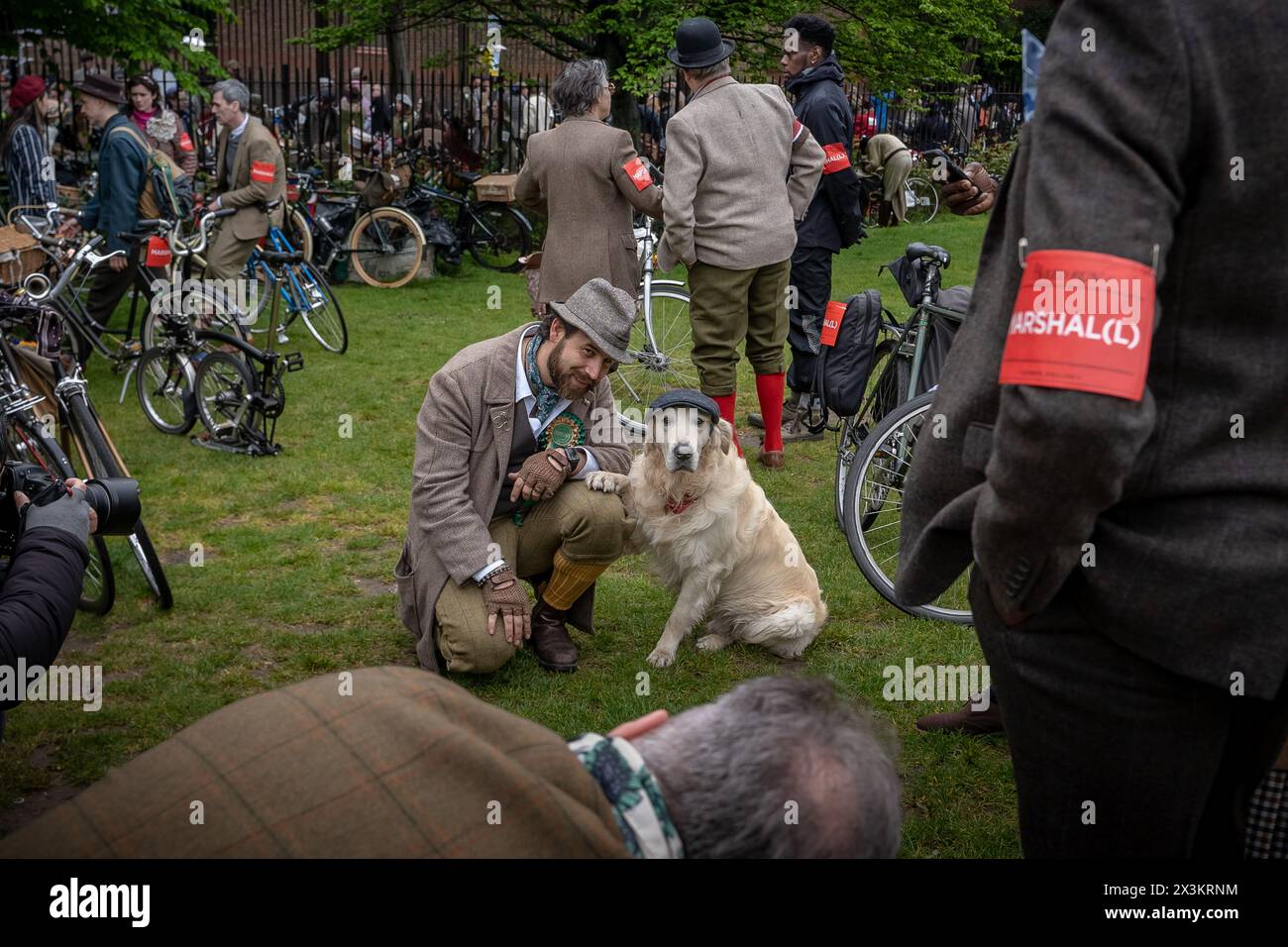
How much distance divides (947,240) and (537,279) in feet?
36.3

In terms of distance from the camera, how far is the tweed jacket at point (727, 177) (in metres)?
6.75

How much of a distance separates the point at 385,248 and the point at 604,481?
1022 centimetres

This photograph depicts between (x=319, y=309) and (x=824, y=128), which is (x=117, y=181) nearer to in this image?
(x=319, y=309)

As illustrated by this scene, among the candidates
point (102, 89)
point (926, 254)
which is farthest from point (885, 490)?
point (102, 89)

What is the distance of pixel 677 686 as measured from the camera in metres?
4.68

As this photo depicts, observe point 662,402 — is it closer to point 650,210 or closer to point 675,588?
point 675,588

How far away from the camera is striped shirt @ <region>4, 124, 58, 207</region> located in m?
10.8

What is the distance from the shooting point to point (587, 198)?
772 cm

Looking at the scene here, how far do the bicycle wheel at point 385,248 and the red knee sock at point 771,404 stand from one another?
7573 mm

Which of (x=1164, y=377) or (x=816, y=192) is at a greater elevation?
(x=816, y=192)

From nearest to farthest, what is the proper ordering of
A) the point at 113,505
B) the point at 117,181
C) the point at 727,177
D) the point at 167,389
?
1. the point at 113,505
2. the point at 727,177
3. the point at 167,389
4. the point at 117,181

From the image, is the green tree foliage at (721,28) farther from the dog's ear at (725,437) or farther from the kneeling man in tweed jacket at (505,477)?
the kneeling man in tweed jacket at (505,477)

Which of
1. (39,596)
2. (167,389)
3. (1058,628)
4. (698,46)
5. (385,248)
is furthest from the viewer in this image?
(385,248)

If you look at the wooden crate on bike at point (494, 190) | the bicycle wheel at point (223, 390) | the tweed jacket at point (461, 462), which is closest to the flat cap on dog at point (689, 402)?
the tweed jacket at point (461, 462)
